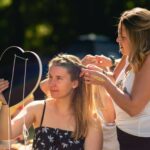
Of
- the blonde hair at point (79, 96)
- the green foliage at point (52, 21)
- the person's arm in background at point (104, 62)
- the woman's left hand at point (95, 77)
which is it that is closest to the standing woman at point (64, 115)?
the blonde hair at point (79, 96)

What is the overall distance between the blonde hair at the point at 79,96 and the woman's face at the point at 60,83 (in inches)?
0.9

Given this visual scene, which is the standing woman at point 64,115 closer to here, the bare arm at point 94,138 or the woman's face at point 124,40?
the bare arm at point 94,138

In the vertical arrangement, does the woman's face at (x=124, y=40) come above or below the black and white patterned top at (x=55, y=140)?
above

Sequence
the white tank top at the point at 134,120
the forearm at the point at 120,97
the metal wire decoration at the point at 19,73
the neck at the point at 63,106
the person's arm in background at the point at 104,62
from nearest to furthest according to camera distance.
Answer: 1. the forearm at the point at 120,97
2. the white tank top at the point at 134,120
3. the metal wire decoration at the point at 19,73
4. the neck at the point at 63,106
5. the person's arm in background at the point at 104,62

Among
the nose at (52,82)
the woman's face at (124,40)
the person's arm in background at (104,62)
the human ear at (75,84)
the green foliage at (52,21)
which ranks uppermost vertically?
the woman's face at (124,40)

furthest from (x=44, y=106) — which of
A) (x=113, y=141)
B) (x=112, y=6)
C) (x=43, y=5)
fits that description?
(x=43, y=5)

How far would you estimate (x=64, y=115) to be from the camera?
299cm

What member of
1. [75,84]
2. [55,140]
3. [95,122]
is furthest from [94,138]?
[75,84]

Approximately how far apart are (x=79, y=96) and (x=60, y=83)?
139mm

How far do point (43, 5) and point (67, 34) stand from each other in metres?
0.92

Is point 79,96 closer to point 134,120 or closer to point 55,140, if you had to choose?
point 55,140

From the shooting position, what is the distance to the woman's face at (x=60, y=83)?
9.64 ft

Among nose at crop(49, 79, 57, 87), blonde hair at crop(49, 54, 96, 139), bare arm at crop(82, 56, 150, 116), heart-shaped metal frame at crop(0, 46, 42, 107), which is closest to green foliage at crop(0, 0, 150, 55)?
heart-shaped metal frame at crop(0, 46, 42, 107)

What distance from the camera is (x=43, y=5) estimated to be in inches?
537
